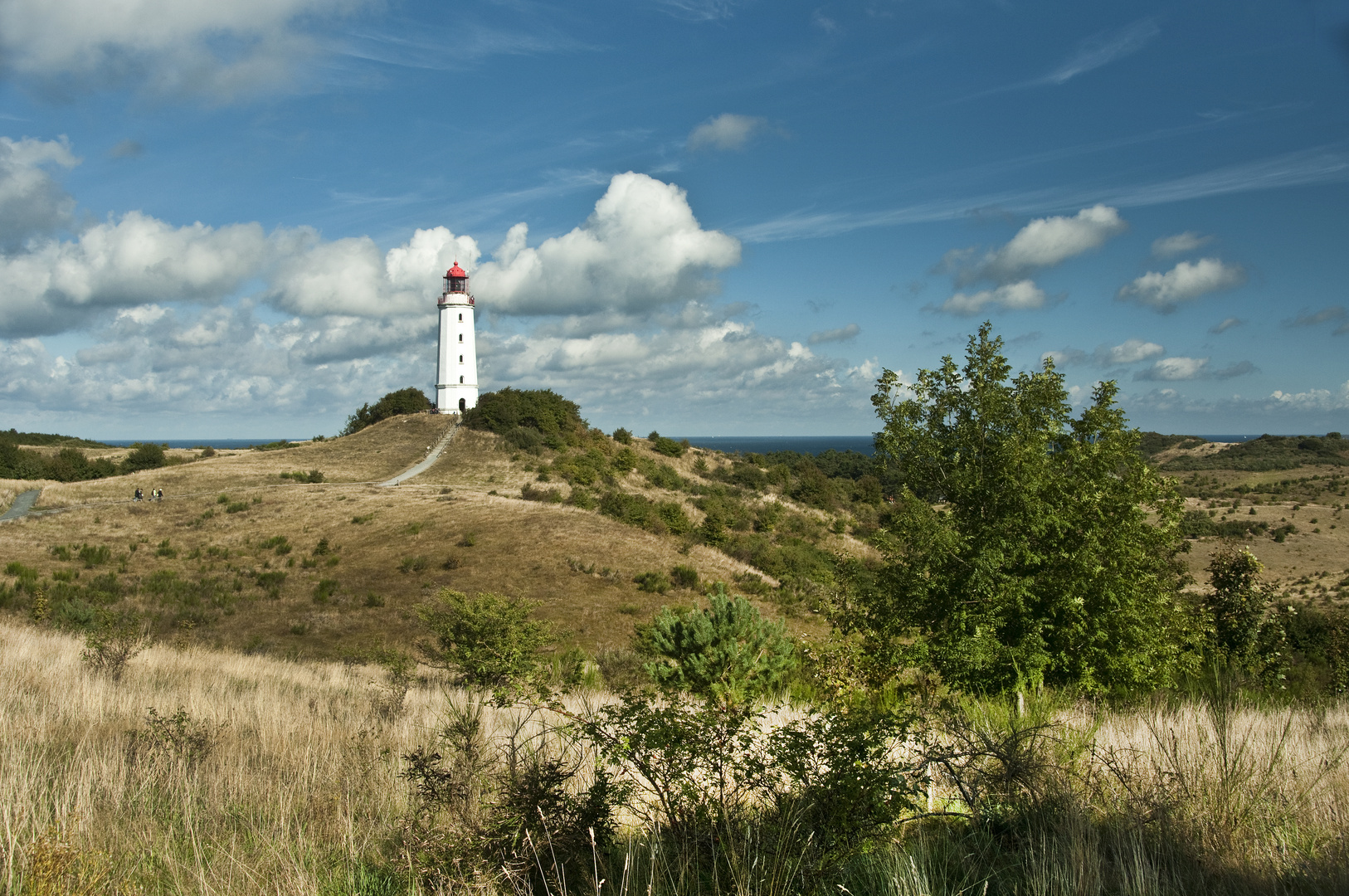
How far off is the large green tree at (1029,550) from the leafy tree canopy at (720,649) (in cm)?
330

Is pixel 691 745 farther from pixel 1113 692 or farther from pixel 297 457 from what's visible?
pixel 297 457

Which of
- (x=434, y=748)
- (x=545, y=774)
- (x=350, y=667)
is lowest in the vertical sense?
(x=350, y=667)

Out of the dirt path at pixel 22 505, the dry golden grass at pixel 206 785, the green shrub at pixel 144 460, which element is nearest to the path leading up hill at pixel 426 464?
the dirt path at pixel 22 505

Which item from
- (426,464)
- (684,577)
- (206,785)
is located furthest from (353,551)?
(206,785)

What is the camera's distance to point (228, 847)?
4.18 m

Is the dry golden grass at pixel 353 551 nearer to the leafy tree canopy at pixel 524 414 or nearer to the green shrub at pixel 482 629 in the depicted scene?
the green shrub at pixel 482 629

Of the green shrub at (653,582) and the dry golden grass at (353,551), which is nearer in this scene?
the dry golden grass at (353,551)

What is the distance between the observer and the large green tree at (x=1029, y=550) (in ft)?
31.7

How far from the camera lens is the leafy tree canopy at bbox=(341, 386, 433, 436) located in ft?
232

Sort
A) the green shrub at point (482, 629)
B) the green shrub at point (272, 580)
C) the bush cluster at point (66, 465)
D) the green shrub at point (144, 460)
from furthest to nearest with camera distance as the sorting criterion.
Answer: the green shrub at point (144, 460)
the bush cluster at point (66, 465)
the green shrub at point (272, 580)
the green shrub at point (482, 629)

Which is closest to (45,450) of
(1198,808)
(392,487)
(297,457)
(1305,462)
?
(297,457)

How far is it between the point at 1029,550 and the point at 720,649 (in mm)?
6307

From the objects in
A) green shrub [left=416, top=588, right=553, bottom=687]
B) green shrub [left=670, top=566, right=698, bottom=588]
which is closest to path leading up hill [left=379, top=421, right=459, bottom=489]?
green shrub [left=670, top=566, right=698, bottom=588]

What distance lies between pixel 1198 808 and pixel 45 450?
240 ft
